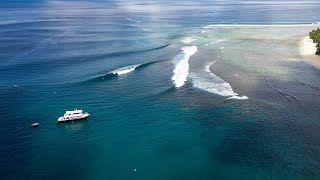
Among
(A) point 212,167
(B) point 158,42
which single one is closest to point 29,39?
(B) point 158,42

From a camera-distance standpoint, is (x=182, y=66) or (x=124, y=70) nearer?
(x=124, y=70)

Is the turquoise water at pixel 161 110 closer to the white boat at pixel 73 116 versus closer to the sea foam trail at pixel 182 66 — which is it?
the sea foam trail at pixel 182 66

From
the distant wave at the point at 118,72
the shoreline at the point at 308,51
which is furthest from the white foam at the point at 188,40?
the shoreline at the point at 308,51

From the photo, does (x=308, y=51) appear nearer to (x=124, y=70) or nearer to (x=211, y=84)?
(x=211, y=84)

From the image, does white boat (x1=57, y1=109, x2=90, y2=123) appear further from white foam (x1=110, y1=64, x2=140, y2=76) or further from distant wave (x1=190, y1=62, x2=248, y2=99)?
distant wave (x1=190, y1=62, x2=248, y2=99)

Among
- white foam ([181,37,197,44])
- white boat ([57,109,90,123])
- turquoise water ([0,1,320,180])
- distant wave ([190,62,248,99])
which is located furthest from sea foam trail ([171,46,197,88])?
white boat ([57,109,90,123])

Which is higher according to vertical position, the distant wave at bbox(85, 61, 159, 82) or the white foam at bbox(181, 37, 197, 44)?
the white foam at bbox(181, 37, 197, 44)

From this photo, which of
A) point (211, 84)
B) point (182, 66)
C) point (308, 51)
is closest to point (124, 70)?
point (182, 66)
